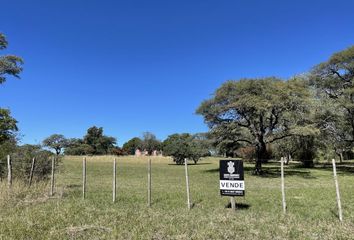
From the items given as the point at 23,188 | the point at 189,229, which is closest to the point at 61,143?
the point at 23,188

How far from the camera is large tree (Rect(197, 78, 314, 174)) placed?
2788 centimetres

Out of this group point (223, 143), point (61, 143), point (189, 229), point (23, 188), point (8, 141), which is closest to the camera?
point (189, 229)

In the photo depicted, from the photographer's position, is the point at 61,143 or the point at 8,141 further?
the point at 61,143

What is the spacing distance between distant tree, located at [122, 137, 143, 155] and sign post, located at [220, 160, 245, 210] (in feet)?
397

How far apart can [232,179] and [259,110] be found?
17405 millimetres

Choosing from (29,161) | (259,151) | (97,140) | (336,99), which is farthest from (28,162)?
(97,140)

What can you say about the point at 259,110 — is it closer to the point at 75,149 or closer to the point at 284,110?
the point at 284,110

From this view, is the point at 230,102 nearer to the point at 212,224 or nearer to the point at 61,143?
the point at 212,224

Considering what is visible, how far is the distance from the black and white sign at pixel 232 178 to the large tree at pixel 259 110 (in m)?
17.0

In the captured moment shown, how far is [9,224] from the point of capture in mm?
8289

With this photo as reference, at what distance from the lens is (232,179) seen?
35.5 feet

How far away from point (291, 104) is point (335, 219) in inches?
791

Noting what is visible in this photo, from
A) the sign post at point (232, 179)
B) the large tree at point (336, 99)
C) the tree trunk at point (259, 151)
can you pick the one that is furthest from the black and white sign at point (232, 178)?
the large tree at point (336, 99)

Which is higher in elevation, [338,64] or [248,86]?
[338,64]
